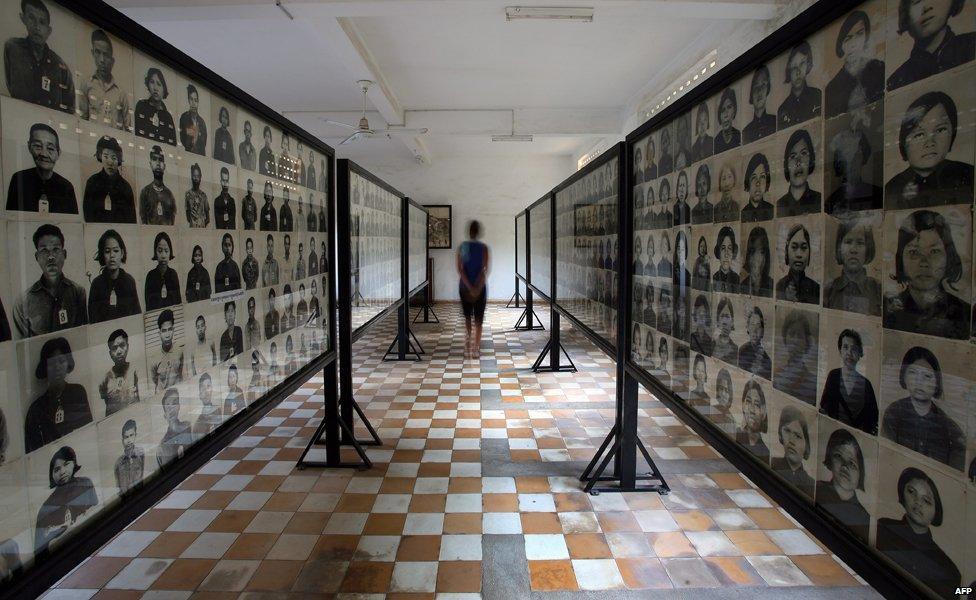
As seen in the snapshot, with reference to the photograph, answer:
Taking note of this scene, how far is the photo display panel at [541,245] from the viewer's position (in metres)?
6.73

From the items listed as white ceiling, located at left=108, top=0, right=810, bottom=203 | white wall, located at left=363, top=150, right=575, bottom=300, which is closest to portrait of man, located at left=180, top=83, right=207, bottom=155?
white ceiling, located at left=108, top=0, right=810, bottom=203

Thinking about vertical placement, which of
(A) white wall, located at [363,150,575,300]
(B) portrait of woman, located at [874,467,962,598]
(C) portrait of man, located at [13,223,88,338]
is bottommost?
(B) portrait of woman, located at [874,467,962,598]

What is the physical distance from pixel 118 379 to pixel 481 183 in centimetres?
1472

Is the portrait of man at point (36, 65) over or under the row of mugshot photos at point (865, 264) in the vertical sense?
over

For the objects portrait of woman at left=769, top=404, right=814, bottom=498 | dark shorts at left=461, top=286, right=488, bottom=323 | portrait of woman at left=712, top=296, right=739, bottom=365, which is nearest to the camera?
portrait of woman at left=769, top=404, right=814, bottom=498

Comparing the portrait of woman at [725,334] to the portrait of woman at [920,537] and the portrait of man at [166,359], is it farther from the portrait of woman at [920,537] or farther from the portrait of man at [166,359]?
the portrait of man at [166,359]

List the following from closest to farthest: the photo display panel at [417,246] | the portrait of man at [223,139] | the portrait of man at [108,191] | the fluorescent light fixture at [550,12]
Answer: the portrait of man at [108,191], the portrait of man at [223,139], the fluorescent light fixture at [550,12], the photo display panel at [417,246]

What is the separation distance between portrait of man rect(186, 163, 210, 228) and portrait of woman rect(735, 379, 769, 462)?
65.9 inches

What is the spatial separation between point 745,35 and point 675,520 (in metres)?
5.21

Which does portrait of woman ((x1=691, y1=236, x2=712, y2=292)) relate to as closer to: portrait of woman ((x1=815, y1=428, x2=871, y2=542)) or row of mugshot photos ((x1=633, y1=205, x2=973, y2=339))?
row of mugshot photos ((x1=633, y1=205, x2=973, y2=339))

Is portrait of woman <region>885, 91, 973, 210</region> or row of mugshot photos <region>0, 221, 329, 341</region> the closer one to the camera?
portrait of woman <region>885, 91, 973, 210</region>

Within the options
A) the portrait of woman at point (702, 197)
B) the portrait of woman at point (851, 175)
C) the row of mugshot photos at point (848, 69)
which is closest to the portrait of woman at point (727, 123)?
the row of mugshot photos at point (848, 69)

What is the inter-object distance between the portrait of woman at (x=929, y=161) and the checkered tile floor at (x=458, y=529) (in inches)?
75.9

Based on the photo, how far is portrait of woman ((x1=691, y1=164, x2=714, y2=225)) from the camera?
75.0 inches
